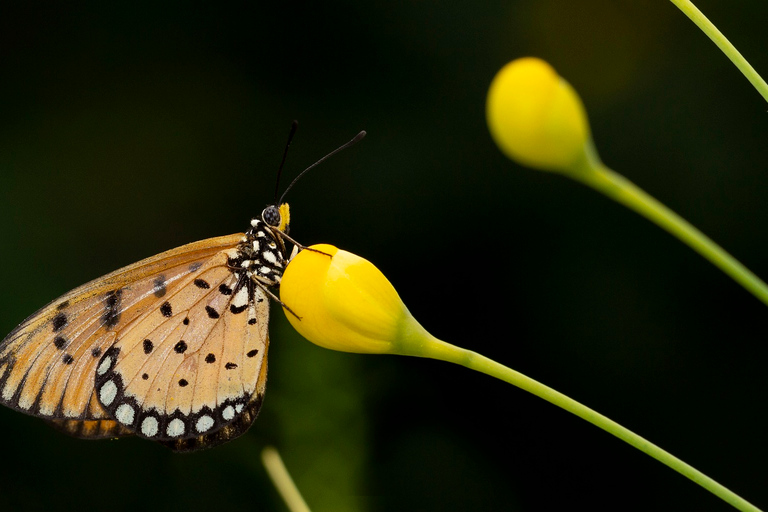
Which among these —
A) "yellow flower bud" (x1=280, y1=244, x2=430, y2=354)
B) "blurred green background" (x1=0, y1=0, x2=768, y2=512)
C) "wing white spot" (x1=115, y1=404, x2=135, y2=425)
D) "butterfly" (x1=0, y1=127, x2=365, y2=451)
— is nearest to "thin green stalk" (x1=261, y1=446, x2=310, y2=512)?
"yellow flower bud" (x1=280, y1=244, x2=430, y2=354)

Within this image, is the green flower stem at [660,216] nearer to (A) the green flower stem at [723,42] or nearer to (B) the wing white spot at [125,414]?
(A) the green flower stem at [723,42]

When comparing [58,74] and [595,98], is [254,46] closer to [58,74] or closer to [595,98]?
[58,74]

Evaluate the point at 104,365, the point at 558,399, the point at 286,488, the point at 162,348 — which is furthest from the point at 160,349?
the point at 558,399

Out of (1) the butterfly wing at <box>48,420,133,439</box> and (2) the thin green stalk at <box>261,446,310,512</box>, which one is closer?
(2) the thin green stalk at <box>261,446,310,512</box>

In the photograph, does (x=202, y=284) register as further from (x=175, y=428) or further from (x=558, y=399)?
(x=558, y=399)

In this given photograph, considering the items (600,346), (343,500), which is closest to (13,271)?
(343,500)

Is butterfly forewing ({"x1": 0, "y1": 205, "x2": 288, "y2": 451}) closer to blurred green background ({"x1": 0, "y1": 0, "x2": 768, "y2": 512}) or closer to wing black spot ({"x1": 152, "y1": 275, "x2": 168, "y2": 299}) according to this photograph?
wing black spot ({"x1": 152, "y1": 275, "x2": 168, "y2": 299})
